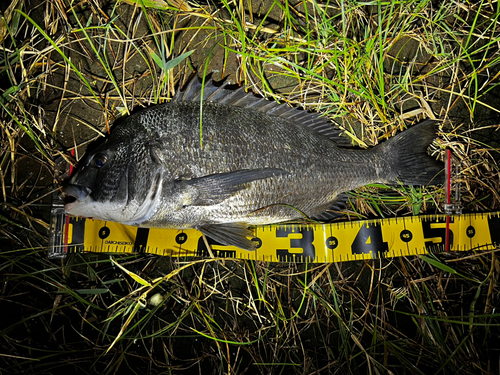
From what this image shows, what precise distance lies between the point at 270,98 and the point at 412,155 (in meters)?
1.39

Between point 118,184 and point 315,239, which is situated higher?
point 118,184

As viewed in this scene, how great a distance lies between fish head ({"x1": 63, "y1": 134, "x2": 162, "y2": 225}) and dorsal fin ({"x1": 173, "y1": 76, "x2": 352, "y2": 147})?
0.61 m

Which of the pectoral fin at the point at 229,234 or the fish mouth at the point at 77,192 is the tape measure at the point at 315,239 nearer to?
the pectoral fin at the point at 229,234

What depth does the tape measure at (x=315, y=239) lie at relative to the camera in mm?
2609

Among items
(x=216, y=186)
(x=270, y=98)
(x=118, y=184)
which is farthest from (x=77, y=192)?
(x=270, y=98)

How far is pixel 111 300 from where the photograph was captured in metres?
2.71

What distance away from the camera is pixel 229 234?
2.37 m

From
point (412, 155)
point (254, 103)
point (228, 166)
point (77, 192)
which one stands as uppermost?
point (254, 103)

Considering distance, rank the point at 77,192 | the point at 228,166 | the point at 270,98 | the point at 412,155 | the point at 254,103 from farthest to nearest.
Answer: the point at 270,98, the point at 412,155, the point at 254,103, the point at 228,166, the point at 77,192

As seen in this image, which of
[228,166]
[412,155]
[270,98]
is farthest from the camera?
[270,98]

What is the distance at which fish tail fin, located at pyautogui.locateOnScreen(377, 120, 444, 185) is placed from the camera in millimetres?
2578

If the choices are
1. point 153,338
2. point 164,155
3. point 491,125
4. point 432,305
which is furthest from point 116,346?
point 491,125

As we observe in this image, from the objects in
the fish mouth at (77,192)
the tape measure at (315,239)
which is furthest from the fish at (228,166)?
Answer: the tape measure at (315,239)

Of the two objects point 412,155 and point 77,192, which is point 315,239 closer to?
point 412,155
